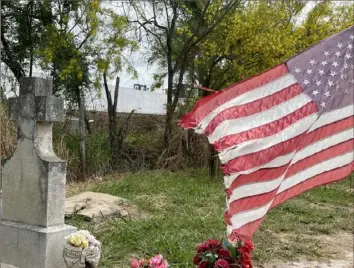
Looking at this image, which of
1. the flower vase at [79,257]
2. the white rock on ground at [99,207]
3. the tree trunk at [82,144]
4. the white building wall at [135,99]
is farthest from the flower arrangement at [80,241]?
the white building wall at [135,99]

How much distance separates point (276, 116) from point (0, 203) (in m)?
3.47

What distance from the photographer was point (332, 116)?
3.74 metres

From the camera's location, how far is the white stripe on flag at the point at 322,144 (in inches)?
146

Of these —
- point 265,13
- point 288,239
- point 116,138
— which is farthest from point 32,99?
point 265,13

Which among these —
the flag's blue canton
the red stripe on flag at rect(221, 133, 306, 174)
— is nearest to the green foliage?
the flag's blue canton

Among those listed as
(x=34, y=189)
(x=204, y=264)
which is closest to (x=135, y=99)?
(x=34, y=189)

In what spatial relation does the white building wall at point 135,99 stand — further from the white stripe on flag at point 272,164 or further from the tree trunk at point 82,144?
the white stripe on flag at point 272,164

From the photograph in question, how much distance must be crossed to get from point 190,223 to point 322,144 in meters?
4.14

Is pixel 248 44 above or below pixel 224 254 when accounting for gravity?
above

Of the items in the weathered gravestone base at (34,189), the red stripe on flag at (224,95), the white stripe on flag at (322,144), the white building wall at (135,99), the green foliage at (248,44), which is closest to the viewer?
the red stripe on flag at (224,95)

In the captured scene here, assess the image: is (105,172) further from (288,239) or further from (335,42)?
(335,42)

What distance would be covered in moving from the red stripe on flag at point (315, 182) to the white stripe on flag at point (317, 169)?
0.9 inches

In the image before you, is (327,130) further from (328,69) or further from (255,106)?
(255,106)

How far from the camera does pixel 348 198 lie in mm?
11336
